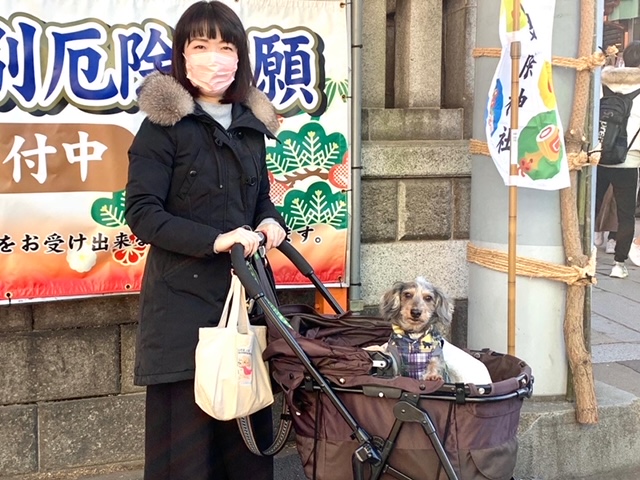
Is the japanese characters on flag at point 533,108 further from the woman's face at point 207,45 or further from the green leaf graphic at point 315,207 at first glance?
the woman's face at point 207,45

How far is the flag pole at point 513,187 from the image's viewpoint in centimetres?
347

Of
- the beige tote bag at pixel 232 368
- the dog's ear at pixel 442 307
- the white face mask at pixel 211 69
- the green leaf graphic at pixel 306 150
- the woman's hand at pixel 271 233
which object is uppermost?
the white face mask at pixel 211 69

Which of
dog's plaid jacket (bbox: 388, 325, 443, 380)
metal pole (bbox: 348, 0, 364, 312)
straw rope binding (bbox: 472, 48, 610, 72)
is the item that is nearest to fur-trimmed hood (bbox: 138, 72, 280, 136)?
dog's plaid jacket (bbox: 388, 325, 443, 380)

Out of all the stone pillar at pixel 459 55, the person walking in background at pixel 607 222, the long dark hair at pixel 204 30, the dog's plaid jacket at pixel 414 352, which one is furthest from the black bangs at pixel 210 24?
the person walking in background at pixel 607 222

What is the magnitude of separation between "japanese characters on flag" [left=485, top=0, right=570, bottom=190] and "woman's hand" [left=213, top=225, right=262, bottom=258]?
163cm

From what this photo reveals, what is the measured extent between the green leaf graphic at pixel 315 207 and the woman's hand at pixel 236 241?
1481mm

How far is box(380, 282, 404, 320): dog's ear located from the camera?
2727 millimetres

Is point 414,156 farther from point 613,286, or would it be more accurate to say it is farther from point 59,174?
point 613,286

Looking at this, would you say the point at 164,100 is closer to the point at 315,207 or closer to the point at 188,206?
the point at 188,206

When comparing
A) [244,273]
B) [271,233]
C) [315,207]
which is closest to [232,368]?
[244,273]

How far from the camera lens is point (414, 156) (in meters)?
4.33

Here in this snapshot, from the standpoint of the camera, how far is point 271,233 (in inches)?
109

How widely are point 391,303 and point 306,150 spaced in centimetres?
153

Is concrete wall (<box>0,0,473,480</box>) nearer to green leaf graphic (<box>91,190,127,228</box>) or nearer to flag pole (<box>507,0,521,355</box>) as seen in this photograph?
green leaf graphic (<box>91,190,127,228</box>)
